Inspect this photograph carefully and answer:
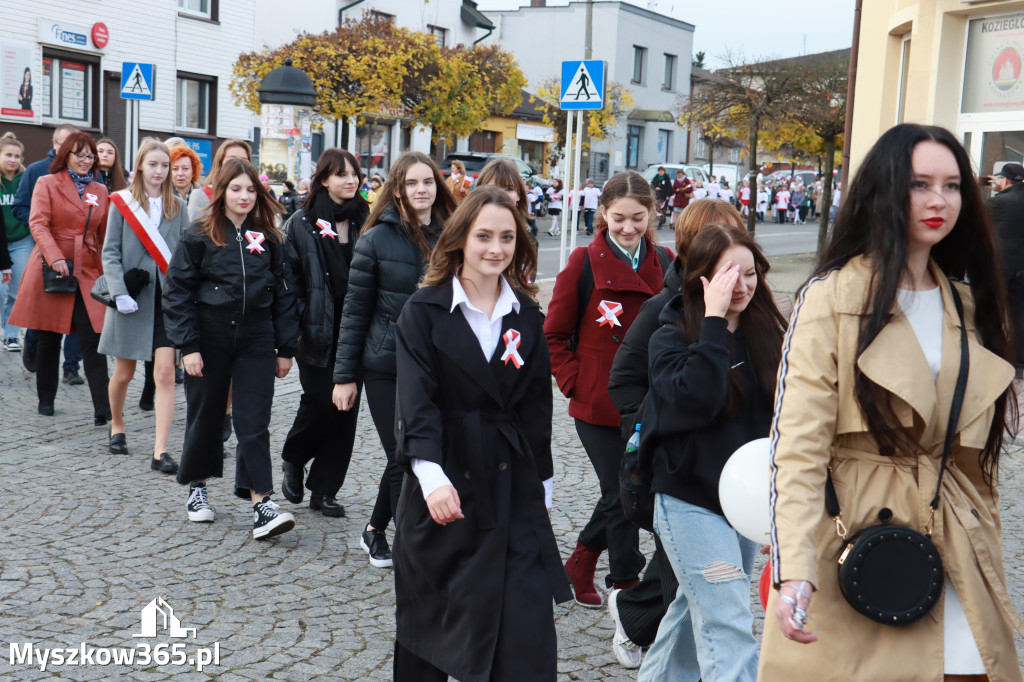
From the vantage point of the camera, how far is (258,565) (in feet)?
17.5

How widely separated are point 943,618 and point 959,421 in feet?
1.41

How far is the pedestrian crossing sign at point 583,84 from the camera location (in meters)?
12.8

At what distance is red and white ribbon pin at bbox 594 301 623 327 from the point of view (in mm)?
4758

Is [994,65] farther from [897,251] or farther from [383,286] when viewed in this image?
[897,251]

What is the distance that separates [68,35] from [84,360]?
20.2 m

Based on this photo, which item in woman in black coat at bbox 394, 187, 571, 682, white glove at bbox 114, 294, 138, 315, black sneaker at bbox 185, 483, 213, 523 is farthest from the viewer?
white glove at bbox 114, 294, 138, 315

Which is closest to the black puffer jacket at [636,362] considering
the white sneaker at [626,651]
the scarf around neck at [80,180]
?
the white sneaker at [626,651]

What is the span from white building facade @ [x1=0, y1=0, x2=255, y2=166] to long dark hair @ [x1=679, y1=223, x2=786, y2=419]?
20.7m

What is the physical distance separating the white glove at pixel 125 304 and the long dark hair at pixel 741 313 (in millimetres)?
4664

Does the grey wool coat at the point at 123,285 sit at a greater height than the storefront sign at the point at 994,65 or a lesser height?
lesser

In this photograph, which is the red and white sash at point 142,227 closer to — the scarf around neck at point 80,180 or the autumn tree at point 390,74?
the scarf around neck at point 80,180

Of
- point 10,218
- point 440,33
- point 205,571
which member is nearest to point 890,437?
point 205,571

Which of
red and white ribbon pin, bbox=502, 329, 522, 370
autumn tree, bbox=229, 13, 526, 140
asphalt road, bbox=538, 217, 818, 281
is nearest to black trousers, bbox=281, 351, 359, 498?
red and white ribbon pin, bbox=502, 329, 522, 370

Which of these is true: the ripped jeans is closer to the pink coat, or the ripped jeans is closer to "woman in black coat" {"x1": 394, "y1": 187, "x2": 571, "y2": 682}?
"woman in black coat" {"x1": 394, "y1": 187, "x2": 571, "y2": 682}
